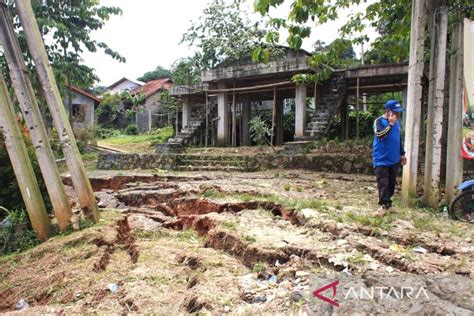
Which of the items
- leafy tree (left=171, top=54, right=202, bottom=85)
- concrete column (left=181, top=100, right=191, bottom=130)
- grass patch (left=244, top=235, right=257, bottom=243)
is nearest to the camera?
grass patch (left=244, top=235, right=257, bottom=243)

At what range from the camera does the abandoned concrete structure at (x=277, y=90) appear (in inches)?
452

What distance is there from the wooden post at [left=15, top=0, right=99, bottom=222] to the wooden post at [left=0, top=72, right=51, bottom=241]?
0.47m

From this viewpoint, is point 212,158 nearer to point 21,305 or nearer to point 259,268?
point 259,268

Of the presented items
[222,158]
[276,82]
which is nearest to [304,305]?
[222,158]

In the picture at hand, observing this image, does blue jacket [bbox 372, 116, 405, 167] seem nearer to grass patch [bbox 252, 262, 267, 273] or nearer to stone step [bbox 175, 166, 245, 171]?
grass patch [bbox 252, 262, 267, 273]

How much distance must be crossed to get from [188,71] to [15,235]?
55.5ft

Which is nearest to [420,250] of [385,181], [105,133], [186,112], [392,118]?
[385,181]

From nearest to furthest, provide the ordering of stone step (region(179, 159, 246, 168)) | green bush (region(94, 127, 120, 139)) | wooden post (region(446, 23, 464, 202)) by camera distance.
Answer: wooden post (region(446, 23, 464, 202))
stone step (region(179, 159, 246, 168))
green bush (region(94, 127, 120, 139))

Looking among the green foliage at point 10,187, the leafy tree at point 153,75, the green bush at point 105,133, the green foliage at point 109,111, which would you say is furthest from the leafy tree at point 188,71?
the leafy tree at point 153,75

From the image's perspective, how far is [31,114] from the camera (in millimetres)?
4676

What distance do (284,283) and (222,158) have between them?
891cm

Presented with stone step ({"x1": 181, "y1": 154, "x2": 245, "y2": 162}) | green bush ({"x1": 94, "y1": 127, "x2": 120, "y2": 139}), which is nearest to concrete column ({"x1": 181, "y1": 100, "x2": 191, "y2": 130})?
stone step ({"x1": 181, "y1": 154, "x2": 245, "y2": 162})

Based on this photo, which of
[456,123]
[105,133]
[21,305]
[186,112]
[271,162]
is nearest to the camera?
[21,305]

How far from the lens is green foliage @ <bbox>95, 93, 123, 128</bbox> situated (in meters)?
31.8
